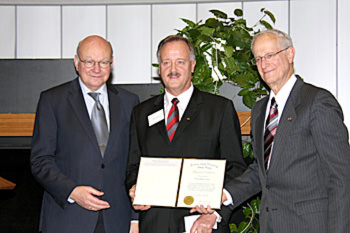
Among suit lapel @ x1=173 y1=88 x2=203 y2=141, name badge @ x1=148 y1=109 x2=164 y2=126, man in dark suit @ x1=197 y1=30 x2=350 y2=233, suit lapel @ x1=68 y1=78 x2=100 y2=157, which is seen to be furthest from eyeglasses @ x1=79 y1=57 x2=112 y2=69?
man in dark suit @ x1=197 y1=30 x2=350 y2=233

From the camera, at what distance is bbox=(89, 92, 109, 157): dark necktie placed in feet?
8.50

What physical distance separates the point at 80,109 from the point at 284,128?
1209mm

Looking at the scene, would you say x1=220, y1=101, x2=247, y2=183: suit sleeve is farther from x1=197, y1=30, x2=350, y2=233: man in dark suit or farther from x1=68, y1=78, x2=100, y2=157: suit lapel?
x1=68, y1=78, x2=100, y2=157: suit lapel

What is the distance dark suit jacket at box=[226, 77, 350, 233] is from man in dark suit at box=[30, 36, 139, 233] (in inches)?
34.7

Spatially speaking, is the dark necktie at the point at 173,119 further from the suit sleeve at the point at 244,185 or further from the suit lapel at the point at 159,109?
the suit sleeve at the point at 244,185

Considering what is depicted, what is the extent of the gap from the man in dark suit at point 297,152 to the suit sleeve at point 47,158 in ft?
3.64

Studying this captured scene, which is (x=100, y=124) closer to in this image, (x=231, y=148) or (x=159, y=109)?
(x=159, y=109)

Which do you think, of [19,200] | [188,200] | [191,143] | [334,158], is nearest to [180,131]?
[191,143]

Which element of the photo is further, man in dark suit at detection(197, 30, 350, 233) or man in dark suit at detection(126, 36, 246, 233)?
man in dark suit at detection(126, 36, 246, 233)

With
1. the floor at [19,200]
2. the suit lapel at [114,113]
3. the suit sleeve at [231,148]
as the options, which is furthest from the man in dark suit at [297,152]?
the floor at [19,200]

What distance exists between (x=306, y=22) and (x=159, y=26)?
175cm

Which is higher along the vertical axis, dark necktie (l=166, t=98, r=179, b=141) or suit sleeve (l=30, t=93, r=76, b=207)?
dark necktie (l=166, t=98, r=179, b=141)

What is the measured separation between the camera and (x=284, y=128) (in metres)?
Answer: 2.15

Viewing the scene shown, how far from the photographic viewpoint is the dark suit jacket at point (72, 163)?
2.51 meters
